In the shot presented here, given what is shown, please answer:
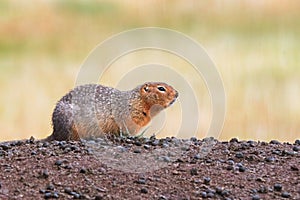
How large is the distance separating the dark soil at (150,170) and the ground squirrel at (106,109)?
31 centimetres

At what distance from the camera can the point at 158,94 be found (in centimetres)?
697

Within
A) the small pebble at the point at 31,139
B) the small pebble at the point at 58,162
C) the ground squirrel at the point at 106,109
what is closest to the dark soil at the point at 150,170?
the small pebble at the point at 58,162

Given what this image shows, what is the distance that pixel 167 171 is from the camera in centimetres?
581

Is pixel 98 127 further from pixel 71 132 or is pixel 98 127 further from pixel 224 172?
pixel 224 172

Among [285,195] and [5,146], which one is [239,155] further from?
[5,146]

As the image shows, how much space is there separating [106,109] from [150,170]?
4.11ft

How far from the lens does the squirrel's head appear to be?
22.7 feet

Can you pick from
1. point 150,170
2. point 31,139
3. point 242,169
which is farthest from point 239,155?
point 31,139

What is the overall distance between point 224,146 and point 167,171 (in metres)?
0.97

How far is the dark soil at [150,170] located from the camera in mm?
5410

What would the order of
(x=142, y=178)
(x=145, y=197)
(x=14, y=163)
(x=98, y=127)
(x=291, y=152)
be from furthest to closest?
(x=98, y=127)
(x=291, y=152)
(x=14, y=163)
(x=142, y=178)
(x=145, y=197)

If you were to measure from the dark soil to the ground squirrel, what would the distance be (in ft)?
1.01

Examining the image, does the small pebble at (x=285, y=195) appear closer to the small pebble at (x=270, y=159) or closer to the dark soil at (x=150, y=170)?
the dark soil at (x=150, y=170)

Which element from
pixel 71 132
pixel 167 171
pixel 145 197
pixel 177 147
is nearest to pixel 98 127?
pixel 71 132
